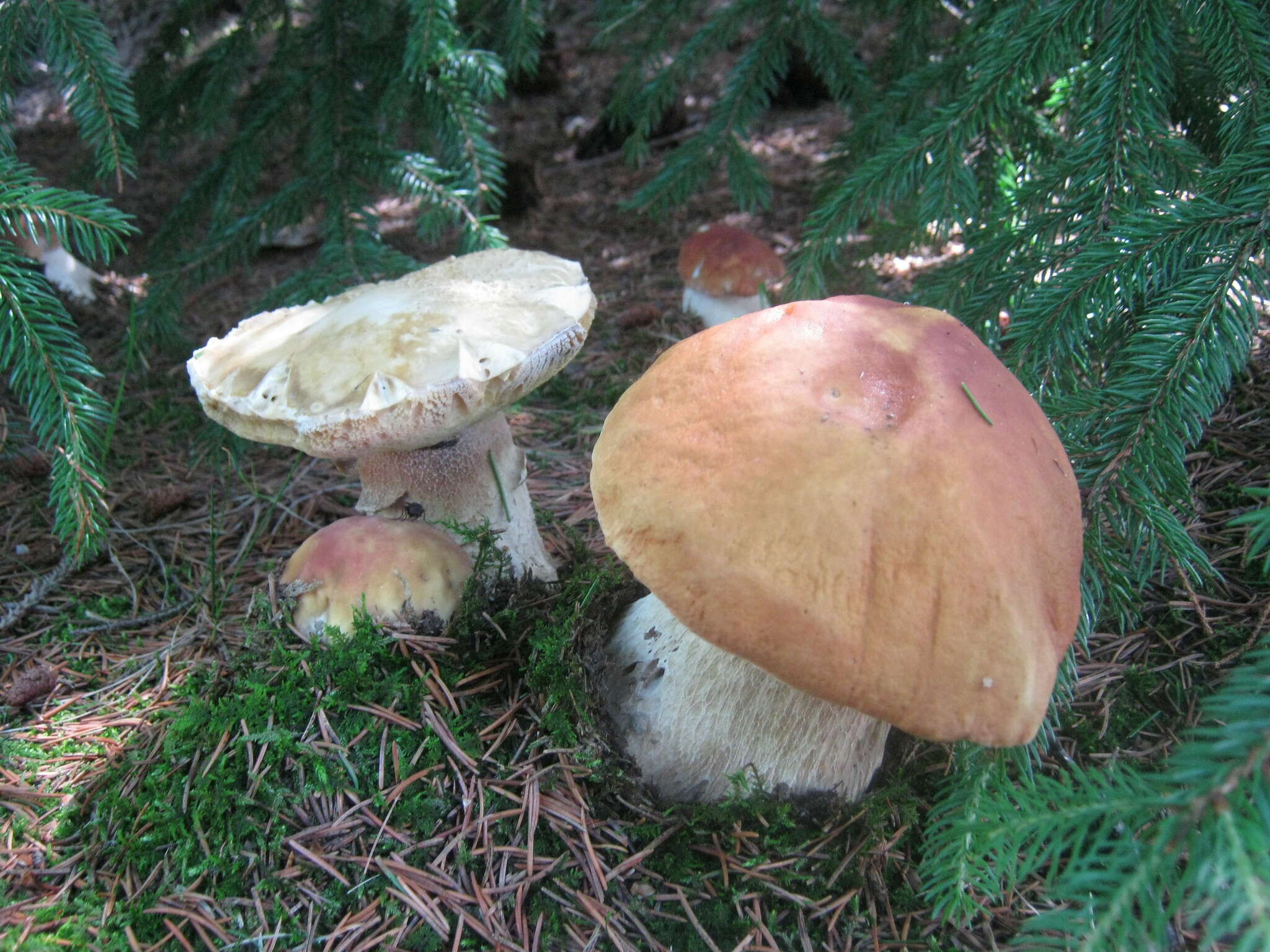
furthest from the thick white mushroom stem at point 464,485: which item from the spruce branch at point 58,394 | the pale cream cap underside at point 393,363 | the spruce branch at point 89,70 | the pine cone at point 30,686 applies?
the spruce branch at point 89,70

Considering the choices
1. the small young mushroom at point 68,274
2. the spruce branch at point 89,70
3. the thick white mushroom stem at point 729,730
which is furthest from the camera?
the small young mushroom at point 68,274

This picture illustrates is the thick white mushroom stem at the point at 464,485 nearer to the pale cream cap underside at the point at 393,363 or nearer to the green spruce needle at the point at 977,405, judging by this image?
the pale cream cap underside at the point at 393,363

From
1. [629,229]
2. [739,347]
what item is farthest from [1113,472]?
[629,229]

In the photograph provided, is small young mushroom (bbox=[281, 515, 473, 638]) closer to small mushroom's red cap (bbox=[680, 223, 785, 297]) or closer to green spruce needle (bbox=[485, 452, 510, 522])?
green spruce needle (bbox=[485, 452, 510, 522])

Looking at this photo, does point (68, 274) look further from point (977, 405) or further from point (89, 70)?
point (977, 405)

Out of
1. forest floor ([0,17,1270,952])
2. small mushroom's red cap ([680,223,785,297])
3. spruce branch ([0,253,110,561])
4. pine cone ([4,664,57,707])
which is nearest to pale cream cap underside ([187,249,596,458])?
spruce branch ([0,253,110,561])

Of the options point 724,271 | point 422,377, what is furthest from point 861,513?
point 724,271

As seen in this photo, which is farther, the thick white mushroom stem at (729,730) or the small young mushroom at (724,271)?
the small young mushroom at (724,271)
